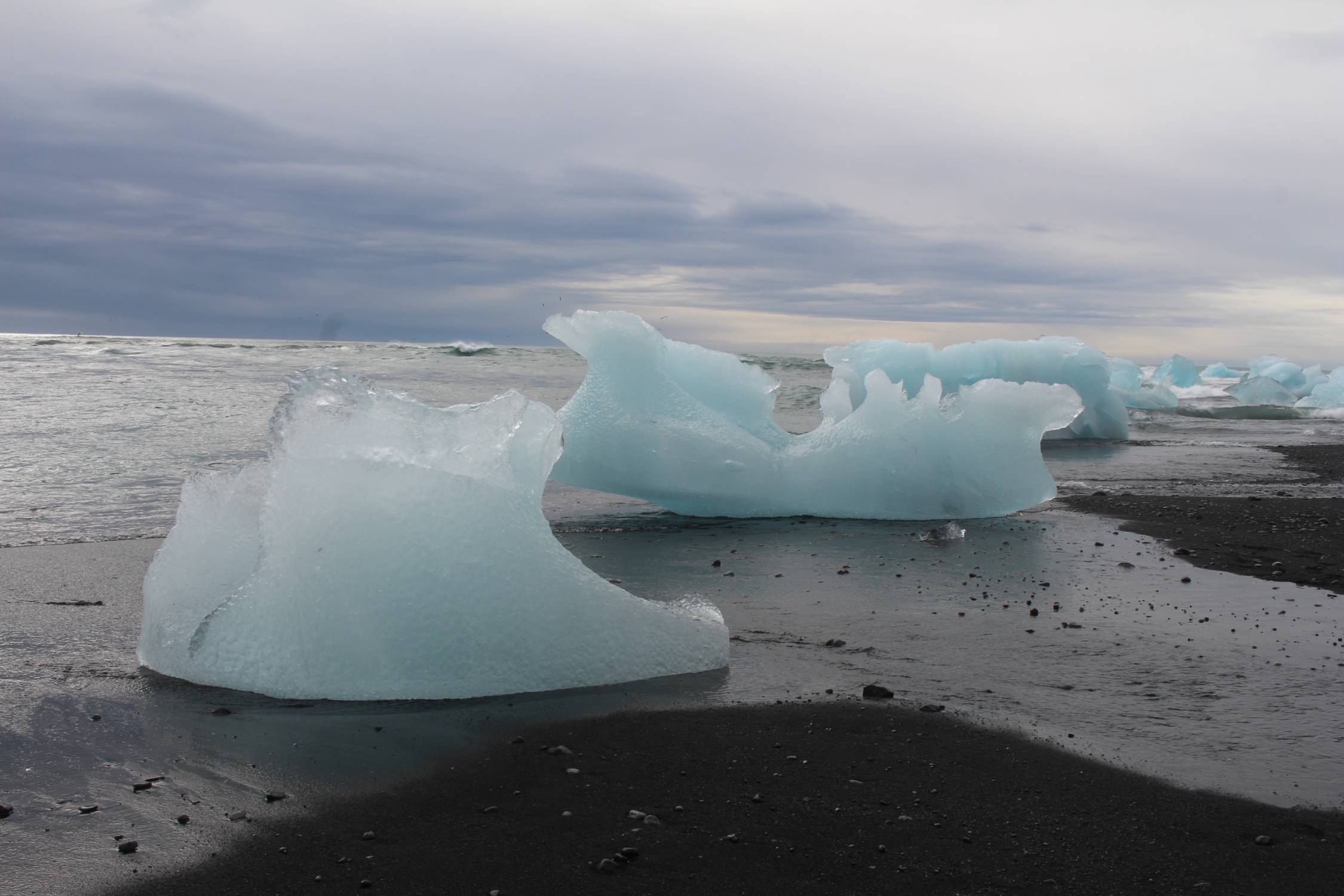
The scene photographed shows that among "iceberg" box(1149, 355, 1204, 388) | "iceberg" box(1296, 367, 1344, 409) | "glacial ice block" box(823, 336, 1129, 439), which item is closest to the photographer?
"glacial ice block" box(823, 336, 1129, 439)

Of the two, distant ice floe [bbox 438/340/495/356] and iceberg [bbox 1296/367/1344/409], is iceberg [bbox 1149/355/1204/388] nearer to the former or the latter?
iceberg [bbox 1296/367/1344/409]

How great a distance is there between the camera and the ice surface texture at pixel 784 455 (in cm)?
825

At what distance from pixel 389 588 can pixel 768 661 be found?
5.04ft

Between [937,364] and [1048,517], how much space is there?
8505 mm

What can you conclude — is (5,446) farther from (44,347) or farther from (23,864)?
(44,347)

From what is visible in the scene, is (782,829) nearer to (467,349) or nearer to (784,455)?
(784,455)

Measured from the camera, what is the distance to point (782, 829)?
275 centimetres

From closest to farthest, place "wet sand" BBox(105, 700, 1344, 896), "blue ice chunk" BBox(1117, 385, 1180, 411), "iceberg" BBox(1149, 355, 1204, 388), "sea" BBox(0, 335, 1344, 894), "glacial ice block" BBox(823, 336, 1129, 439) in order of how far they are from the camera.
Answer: "wet sand" BBox(105, 700, 1344, 896)
"sea" BBox(0, 335, 1344, 894)
"glacial ice block" BBox(823, 336, 1129, 439)
"blue ice chunk" BBox(1117, 385, 1180, 411)
"iceberg" BBox(1149, 355, 1204, 388)

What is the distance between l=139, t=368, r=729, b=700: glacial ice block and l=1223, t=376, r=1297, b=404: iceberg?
90.3 ft

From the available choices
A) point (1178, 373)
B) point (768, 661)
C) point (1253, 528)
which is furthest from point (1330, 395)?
point (768, 661)

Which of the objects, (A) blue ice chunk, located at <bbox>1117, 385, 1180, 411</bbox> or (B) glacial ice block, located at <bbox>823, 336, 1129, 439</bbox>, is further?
(A) blue ice chunk, located at <bbox>1117, 385, 1180, 411</bbox>

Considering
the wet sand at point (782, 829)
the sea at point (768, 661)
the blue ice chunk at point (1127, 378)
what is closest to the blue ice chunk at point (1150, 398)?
the blue ice chunk at point (1127, 378)

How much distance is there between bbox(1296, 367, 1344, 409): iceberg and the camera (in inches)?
992

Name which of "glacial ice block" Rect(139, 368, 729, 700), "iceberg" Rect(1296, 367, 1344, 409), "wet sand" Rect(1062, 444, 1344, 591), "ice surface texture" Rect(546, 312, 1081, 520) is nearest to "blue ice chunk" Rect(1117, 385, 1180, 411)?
"iceberg" Rect(1296, 367, 1344, 409)
